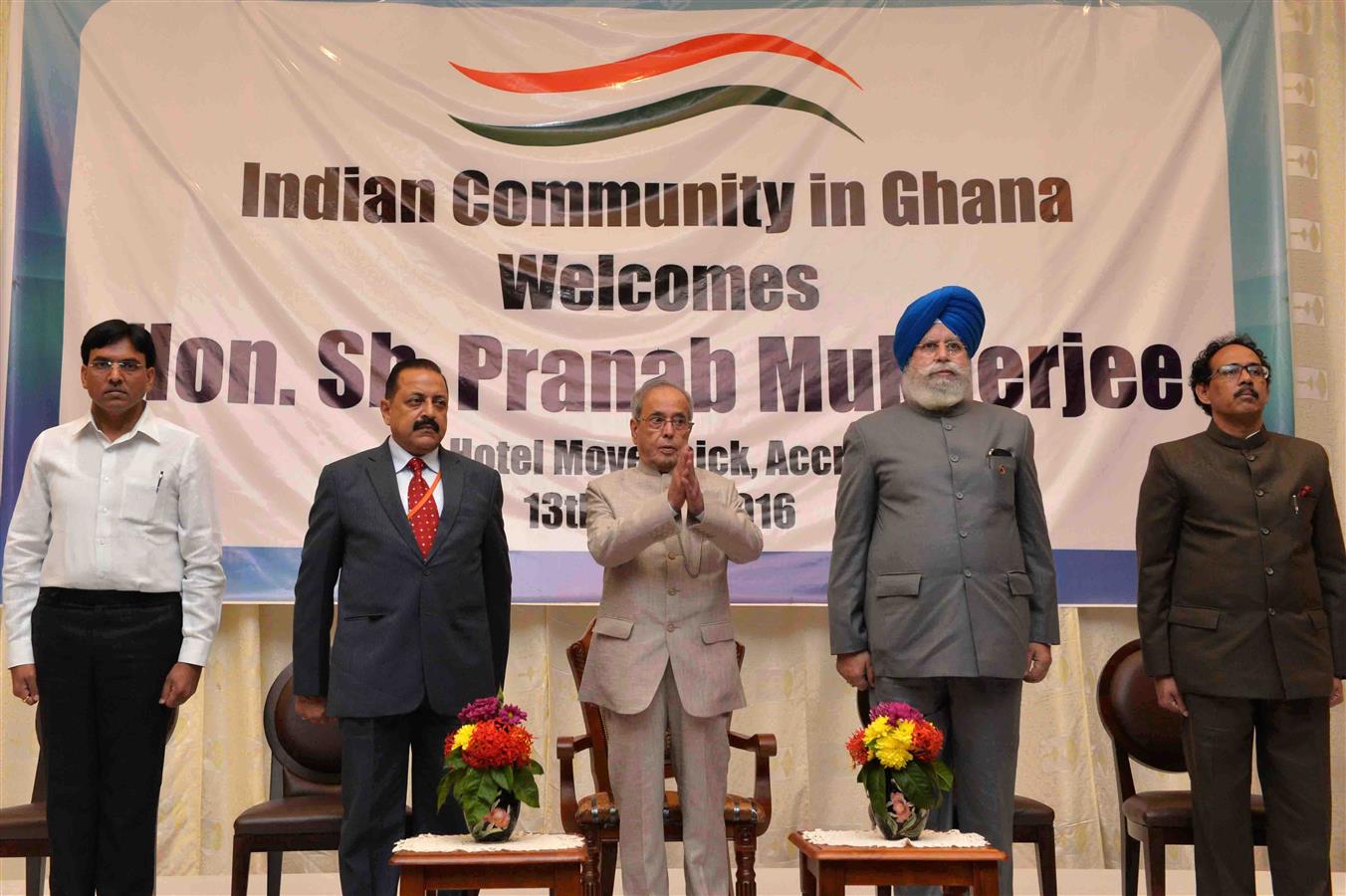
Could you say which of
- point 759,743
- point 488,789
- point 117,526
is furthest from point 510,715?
point 117,526

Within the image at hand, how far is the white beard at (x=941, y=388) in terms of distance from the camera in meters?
3.38

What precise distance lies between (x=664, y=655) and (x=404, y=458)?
0.87 m

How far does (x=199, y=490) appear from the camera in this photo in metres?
3.49

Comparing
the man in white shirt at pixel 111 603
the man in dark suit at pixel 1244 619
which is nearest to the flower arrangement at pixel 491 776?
the man in white shirt at pixel 111 603

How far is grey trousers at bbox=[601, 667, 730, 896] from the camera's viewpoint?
3352 mm

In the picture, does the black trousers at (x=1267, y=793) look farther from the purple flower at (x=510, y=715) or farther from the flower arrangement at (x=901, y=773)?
the purple flower at (x=510, y=715)

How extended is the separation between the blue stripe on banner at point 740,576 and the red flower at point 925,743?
1716 mm

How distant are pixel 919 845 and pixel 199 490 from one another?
209cm

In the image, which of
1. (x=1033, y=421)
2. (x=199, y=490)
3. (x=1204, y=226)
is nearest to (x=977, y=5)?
(x=1204, y=226)

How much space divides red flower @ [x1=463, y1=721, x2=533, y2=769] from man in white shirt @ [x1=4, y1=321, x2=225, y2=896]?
0.95 metres

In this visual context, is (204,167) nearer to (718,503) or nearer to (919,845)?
(718,503)

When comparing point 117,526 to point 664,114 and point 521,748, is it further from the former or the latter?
point 664,114

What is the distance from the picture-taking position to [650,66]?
4.95 metres

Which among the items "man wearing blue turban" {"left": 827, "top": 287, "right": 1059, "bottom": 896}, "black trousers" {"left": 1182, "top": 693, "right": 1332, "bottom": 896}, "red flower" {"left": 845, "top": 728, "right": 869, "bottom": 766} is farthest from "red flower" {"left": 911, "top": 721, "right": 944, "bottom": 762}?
"black trousers" {"left": 1182, "top": 693, "right": 1332, "bottom": 896}
